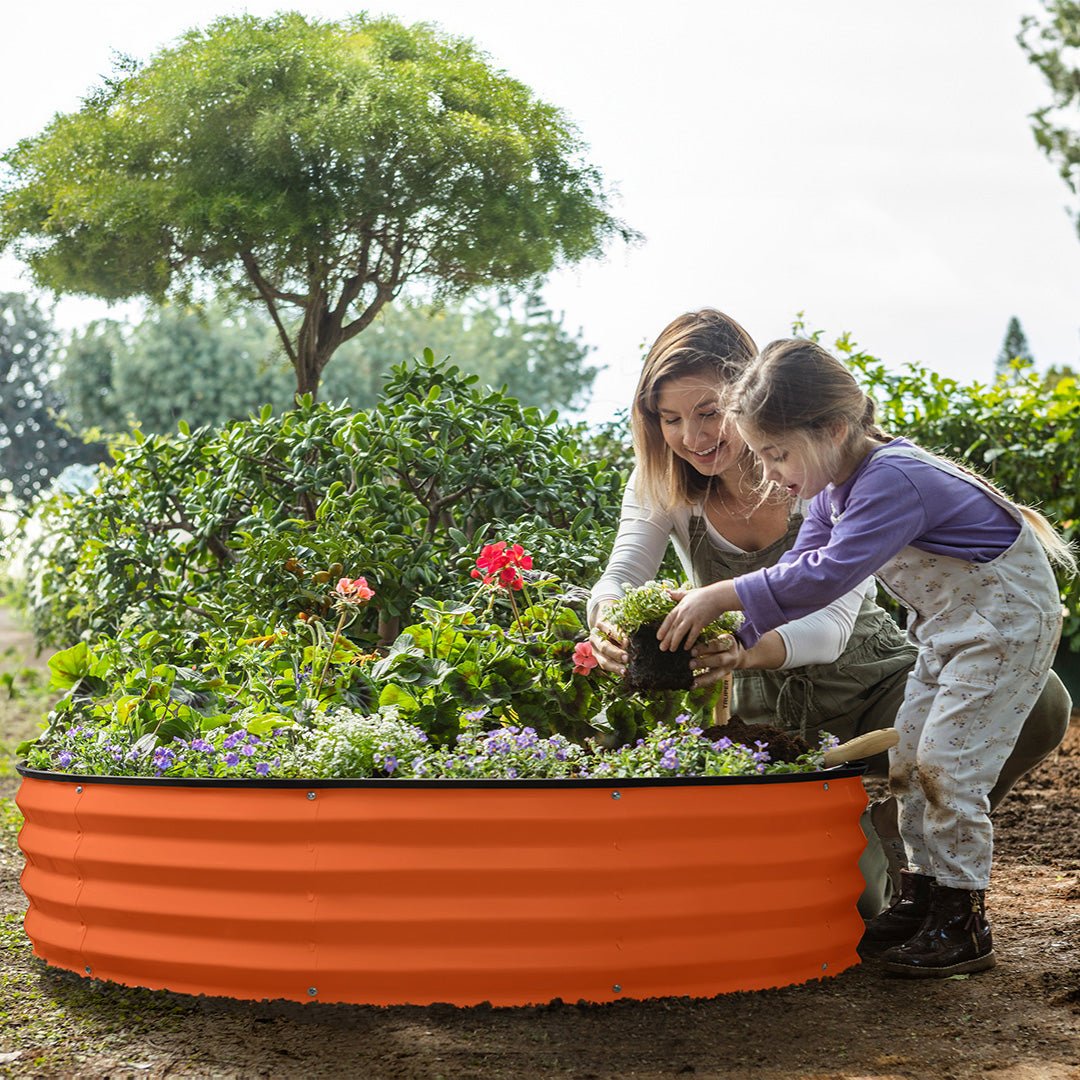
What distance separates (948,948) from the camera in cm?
226

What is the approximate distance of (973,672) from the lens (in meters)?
2.27

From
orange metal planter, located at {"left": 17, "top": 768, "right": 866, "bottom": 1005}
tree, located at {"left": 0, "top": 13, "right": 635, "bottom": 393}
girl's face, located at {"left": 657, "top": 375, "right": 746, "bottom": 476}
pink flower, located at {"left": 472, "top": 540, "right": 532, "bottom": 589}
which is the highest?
tree, located at {"left": 0, "top": 13, "right": 635, "bottom": 393}

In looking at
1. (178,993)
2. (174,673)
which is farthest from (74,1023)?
(174,673)

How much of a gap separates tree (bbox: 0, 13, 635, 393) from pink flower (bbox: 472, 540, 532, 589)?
2557 millimetres

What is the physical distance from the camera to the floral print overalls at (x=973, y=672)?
7.42 feet

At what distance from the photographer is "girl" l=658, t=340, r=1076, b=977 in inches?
87.6

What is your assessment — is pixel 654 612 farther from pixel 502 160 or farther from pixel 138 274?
pixel 138 274

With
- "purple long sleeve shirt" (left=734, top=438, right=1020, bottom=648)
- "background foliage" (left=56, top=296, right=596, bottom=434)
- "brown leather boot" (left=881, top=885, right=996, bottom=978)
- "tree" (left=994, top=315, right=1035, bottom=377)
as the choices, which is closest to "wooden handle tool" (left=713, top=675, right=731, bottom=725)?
"purple long sleeve shirt" (left=734, top=438, right=1020, bottom=648)

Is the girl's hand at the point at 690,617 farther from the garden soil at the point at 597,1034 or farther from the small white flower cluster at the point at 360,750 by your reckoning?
the garden soil at the point at 597,1034

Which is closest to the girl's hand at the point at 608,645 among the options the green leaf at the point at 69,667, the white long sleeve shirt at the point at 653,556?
the white long sleeve shirt at the point at 653,556

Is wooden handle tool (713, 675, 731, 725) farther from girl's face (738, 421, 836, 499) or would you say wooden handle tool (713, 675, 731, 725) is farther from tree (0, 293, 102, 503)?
tree (0, 293, 102, 503)

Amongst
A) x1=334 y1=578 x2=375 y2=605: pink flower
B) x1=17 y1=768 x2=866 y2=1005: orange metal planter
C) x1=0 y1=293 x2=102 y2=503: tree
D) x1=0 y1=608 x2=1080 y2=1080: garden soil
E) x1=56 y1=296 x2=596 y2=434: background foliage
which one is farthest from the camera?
x1=0 y1=293 x2=102 y2=503: tree

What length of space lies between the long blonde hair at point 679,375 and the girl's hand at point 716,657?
1.69 feet

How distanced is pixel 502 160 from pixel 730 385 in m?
2.73
